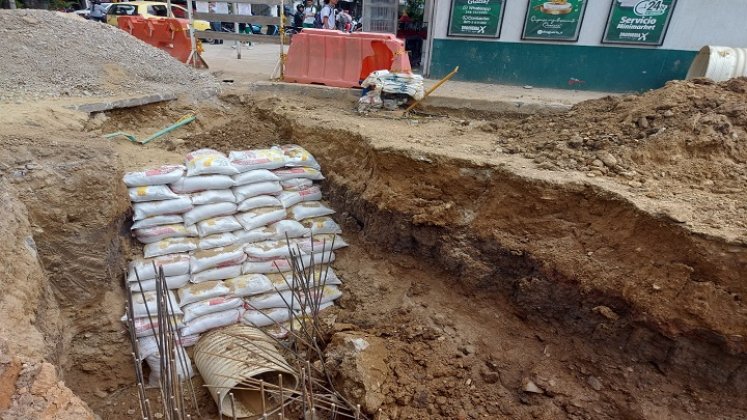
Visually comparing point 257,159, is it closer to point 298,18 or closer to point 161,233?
point 161,233

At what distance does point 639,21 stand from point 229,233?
7102 mm

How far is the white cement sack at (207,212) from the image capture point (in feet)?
12.3

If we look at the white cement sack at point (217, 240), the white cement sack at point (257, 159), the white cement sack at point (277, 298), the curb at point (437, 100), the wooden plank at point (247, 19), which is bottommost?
the white cement sack at point (277, 298)

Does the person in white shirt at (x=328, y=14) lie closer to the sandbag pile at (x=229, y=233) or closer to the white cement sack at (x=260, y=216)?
the sandbag pile at (x=229, y=233)

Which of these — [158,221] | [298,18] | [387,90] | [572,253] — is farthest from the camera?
[298,18]

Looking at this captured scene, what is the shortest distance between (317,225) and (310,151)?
0.84 meters

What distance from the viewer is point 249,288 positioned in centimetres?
388

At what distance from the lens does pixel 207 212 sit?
3826 millimetres

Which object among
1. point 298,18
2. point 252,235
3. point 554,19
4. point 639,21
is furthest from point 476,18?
point 298,18

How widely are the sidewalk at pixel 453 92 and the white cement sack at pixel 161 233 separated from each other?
2644 mm

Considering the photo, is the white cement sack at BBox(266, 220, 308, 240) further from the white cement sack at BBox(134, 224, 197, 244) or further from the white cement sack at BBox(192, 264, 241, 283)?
the white cement sack at BBox(134, 224, 197, 244)

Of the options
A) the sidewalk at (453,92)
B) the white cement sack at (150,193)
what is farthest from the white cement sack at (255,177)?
the sidewalk at (453,92)

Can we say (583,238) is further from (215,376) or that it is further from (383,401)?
(215,376)

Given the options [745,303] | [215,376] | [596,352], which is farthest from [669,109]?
[215,376]
